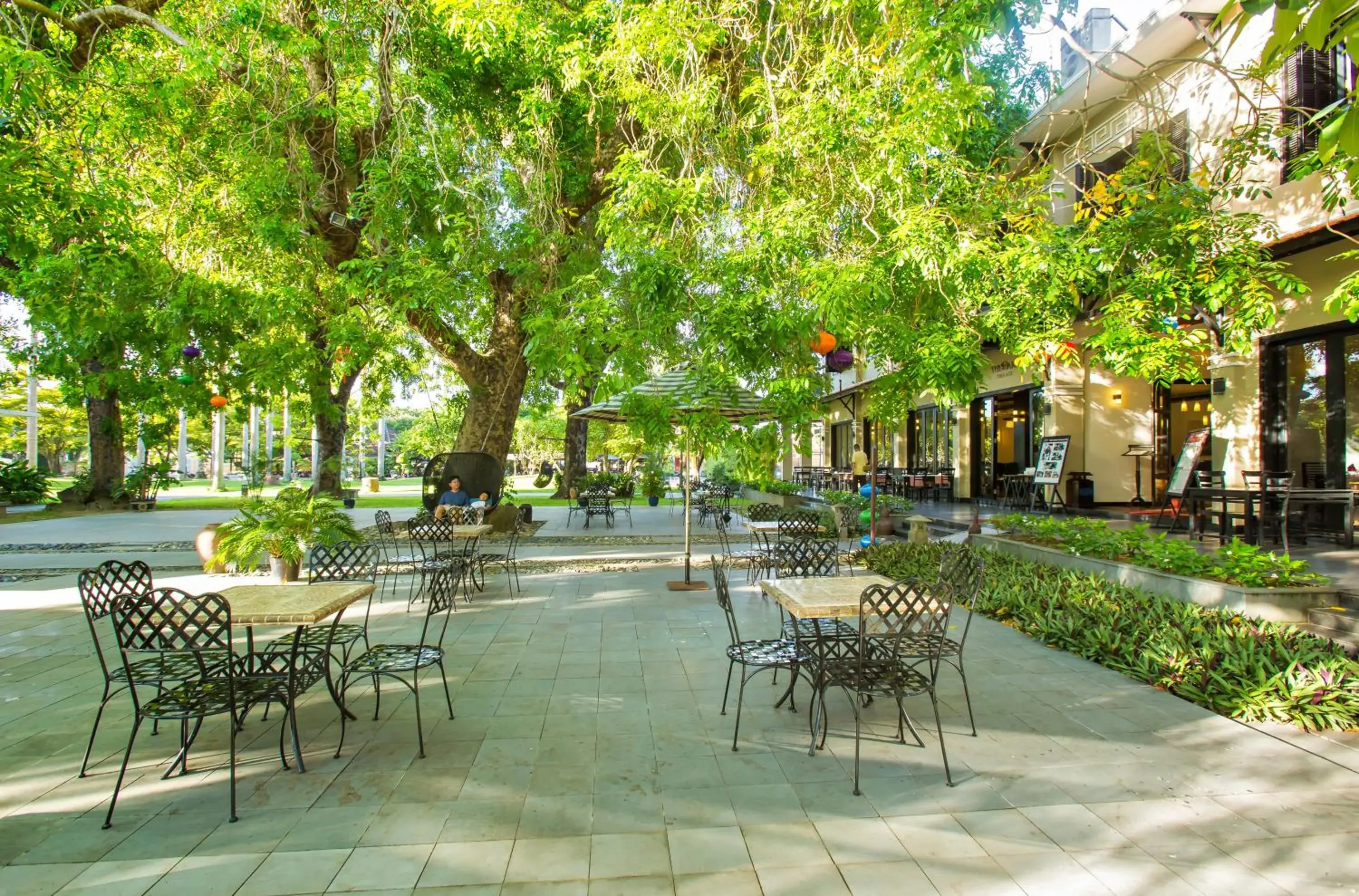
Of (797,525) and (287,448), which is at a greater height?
(287,448)

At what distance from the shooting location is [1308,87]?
8688 millimetres

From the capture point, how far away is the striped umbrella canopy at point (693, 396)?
7.18m

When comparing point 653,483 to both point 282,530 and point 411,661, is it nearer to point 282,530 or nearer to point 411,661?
point 282,530

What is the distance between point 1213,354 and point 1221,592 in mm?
6437

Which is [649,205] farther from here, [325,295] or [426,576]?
[325,295]

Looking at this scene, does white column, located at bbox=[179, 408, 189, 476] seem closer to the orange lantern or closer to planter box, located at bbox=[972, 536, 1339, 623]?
the orange lantern

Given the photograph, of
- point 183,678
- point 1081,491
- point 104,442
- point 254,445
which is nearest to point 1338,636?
point 183,678

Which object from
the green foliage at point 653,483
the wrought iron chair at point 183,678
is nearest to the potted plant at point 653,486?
the green foliage at point 653,483

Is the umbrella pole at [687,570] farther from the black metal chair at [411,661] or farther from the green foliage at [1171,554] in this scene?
the green foliage at [1171,554]

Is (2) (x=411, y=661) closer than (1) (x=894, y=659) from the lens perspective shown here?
No

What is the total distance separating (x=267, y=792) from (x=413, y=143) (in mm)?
8230

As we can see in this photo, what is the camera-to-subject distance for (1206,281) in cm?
688

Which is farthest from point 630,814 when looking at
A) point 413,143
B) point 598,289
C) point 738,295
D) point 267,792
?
point 413,143

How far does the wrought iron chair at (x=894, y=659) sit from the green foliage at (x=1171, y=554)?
3340mm
